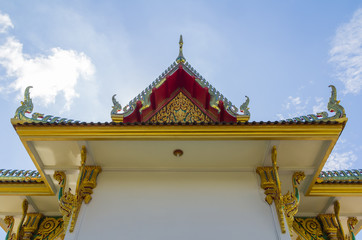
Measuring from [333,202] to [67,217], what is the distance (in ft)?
15.1

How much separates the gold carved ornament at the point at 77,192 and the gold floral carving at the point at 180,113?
1525 millimetres

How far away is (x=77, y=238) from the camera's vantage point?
14.4 feet

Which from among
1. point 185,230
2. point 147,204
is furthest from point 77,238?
point 185,230

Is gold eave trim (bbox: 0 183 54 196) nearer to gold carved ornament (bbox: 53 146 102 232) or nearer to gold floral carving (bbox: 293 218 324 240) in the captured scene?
gold carved ornament (bbox: 53 146 102 232)

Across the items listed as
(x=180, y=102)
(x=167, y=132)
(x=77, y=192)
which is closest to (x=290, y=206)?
(x=167, y=132)

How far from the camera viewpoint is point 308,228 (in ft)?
18.9

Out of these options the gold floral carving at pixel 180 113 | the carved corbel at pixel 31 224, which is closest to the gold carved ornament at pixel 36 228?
the carved corbel at pixel 31 224

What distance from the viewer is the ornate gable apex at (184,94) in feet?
17.7

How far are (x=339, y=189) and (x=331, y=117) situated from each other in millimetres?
1648

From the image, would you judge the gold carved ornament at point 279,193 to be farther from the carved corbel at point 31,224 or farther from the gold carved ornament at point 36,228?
the carved corbel at point 31,224

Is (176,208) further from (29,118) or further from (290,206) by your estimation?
(29,118)

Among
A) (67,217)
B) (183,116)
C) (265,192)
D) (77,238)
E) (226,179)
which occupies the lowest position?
(77,238)

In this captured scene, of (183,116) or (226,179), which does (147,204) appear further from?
(183,116)

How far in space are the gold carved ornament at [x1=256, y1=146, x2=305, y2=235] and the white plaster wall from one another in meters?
0.13
